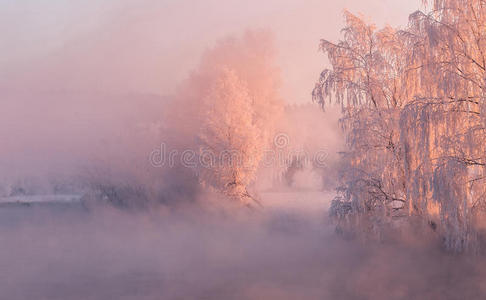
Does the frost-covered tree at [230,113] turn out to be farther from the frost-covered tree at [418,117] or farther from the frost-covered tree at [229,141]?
the frost-covered tree at [418,117]

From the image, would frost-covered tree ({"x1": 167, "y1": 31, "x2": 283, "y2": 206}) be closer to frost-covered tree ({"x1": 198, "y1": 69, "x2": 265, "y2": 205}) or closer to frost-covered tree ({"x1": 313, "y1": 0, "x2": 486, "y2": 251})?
frost-covered tree ({"x1": 198, "y1": 69, "x2": 265, "y2": 205})

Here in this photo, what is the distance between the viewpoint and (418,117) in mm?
10312

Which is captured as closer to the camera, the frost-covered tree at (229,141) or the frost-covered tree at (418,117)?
the frost-covered tree at (418,117)

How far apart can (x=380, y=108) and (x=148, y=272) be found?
8.87 meters

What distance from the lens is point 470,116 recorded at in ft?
32.3

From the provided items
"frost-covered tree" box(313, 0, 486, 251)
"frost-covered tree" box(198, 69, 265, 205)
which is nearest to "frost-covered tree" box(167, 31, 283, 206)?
"frost-covered tree" box(198, 69, 265, 205)

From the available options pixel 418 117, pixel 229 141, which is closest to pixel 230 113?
pixel 229 141

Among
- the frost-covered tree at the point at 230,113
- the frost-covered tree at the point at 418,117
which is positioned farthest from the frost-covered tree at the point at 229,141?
the frost-covered tree at the point at 418,117

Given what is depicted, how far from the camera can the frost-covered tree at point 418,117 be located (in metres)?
9.55

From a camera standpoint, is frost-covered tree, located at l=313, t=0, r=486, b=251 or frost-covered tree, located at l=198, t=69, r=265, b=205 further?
frost-covered tree, located at l=198, t=69, r=265, b=205

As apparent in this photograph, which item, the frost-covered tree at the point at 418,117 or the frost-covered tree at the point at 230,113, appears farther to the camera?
the frost-covered tree at the point at 230,113

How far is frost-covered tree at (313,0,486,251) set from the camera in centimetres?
955

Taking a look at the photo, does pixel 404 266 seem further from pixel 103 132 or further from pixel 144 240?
pixel 103 132

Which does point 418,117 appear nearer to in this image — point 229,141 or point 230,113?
point 229,141
